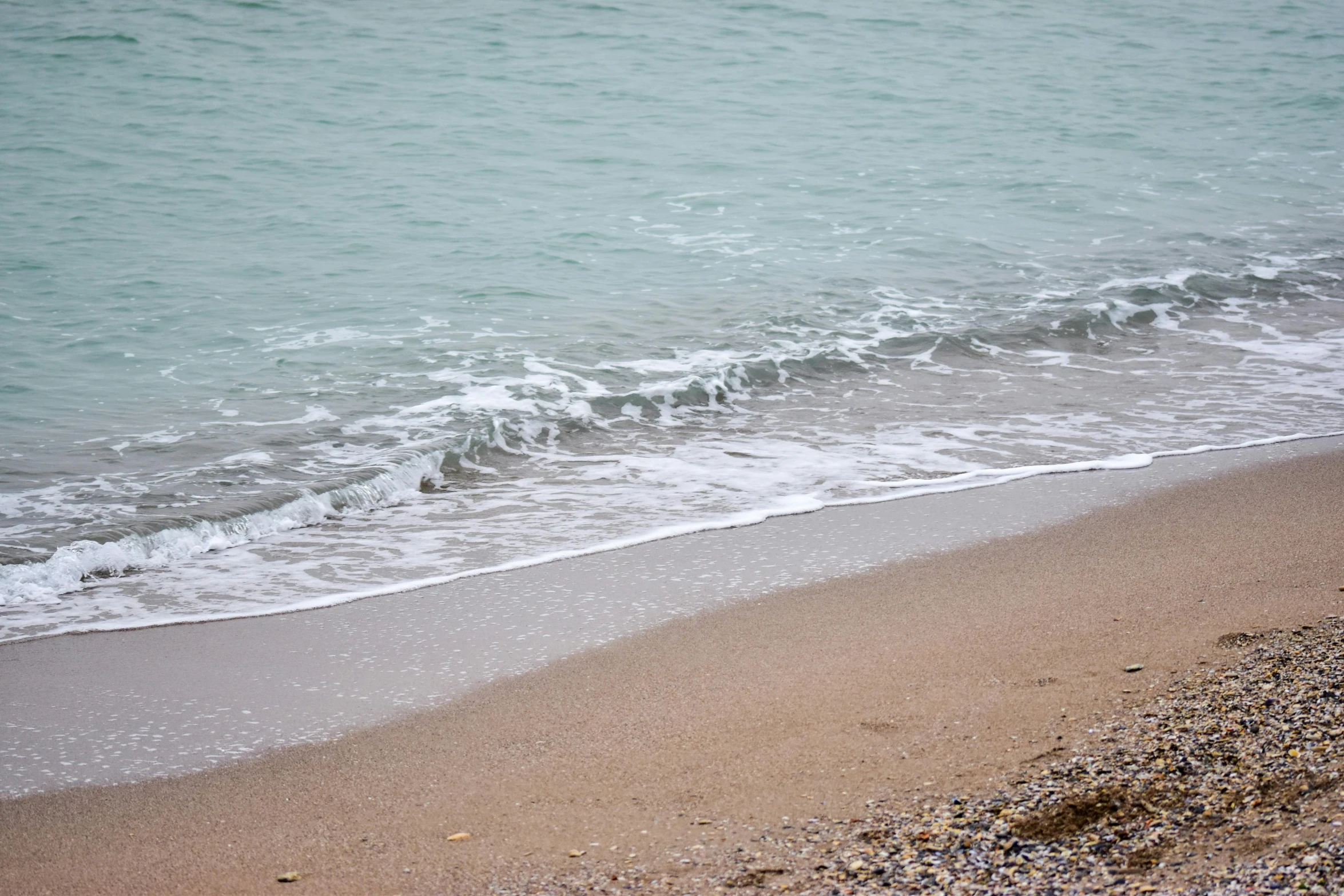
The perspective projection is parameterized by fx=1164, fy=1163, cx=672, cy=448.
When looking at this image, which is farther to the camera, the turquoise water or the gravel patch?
the turquoise water

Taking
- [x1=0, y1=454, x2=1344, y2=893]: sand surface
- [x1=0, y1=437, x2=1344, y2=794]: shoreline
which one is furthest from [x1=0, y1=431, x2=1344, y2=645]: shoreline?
[x1=0, y1=454, x2=1344, y2=893]: sand surface

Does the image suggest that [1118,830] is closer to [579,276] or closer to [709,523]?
[709,523]

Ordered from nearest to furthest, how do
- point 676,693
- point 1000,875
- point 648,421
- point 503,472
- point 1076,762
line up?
point 1000,875 < point 1076,762 < point 676,693 < point 503,472 < point 648,421

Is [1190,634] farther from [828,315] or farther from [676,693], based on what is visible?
[828,315]

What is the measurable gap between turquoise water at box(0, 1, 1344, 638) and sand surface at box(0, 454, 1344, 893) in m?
1.33

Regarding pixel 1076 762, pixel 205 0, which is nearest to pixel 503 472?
pixel 1076 762

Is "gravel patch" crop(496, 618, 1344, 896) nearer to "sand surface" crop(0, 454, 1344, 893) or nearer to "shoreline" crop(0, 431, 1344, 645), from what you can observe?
"sand surface" crop(0, 454, 1344, 893)

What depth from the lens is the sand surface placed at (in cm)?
294

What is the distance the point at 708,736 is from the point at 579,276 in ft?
26.3

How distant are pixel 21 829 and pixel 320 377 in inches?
206

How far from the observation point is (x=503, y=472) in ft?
21.0

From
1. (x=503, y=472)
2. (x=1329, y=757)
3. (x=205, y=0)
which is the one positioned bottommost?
(x=503, y=472)

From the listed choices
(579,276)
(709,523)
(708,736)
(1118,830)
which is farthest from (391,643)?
(579,276)

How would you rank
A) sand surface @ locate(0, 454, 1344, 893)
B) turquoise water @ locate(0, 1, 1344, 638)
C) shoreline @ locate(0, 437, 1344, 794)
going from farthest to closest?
turquoise water @ locate(0, 1, 1344, 638) < shoreline @ locate(0, 437, 1344, 794) < sand surface @ locate(0, 454, 1344, 893)
